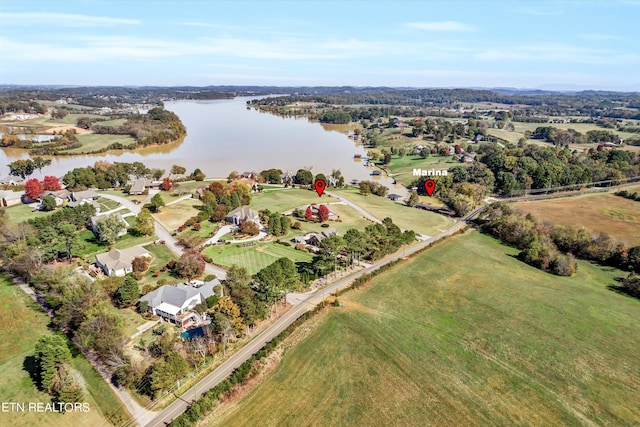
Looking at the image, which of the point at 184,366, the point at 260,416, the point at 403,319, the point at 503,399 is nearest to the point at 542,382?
the point at 503,399

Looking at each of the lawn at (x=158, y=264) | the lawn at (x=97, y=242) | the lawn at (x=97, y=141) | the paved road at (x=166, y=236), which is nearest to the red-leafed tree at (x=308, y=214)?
the paved road at (x=166, y=236)

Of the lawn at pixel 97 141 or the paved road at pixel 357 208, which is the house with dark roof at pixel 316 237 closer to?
the paved road at pixel 357 208

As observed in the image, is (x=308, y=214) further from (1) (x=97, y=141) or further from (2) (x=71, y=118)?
(2) (x=71, y=118)

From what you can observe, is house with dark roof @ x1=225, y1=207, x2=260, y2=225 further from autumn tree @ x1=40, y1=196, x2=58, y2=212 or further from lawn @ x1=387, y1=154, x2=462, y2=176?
lawn @ x1=387, y1=154, x2=462, y2=176

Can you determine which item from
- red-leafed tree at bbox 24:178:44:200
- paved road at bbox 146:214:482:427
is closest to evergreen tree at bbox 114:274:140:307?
paved road at bbox 146:214:482:427

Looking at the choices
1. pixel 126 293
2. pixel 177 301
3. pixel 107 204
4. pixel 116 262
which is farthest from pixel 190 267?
pixel 107 204

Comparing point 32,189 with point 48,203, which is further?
point 32,189

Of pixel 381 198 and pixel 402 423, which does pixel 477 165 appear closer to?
pixel 381 198
